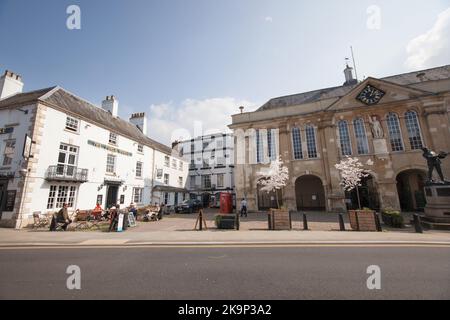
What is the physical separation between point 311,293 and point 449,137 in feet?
78.1

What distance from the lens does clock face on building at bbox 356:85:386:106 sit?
65.6 ft

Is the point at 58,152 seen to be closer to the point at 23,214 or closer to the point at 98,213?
the point at 23,214

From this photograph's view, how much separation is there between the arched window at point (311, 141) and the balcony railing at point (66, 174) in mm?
22060

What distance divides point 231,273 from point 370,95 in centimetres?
2389

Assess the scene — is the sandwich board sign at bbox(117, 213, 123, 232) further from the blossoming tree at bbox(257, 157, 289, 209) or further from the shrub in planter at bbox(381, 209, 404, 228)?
the shrub in planter at bbox(381, 209, 404, 228)

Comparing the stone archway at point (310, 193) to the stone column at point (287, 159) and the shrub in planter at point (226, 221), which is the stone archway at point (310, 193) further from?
the shrub in planter at point (226, 221)

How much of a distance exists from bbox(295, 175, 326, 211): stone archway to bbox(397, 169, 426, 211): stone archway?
7856 millimetres

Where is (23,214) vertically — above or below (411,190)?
below

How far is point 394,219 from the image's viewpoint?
37.2 feet

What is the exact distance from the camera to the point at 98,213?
1527 centimetres

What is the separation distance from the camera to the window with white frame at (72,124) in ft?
54.1

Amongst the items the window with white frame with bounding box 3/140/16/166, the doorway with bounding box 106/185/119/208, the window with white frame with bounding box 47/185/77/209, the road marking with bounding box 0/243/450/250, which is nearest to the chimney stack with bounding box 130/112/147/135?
the doorway with bounding box 106/185/119/208
